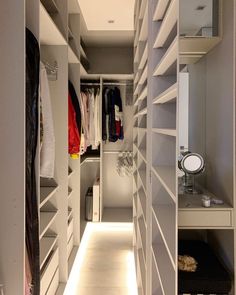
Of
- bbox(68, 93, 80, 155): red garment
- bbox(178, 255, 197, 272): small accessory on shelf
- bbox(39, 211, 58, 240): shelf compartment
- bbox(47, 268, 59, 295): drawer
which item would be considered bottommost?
bbox(47, 268, 59, 295): drawer

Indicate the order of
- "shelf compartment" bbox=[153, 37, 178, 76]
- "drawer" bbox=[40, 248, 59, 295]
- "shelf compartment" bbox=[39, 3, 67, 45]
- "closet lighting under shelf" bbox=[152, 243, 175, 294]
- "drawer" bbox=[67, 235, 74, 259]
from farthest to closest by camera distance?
"drawer" bbox=[67, 235, 74, 259]
"drawer" bbox=[40, 248, 59, 295]
"shelf compartment" bbox=[39, 3, 67, 45]
"closet lighting under shelf" bbox=[152, 243, 175, 294]
"shelf compartment" bbox=[153, 37, 178, 76]

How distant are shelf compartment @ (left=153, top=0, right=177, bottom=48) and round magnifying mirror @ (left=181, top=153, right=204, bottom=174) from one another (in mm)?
603

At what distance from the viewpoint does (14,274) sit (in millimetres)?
1404

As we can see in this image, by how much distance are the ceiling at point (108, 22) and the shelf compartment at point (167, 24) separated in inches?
57.8

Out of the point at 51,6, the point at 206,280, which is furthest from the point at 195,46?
the point at 51,6

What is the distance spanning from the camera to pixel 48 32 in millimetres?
2127

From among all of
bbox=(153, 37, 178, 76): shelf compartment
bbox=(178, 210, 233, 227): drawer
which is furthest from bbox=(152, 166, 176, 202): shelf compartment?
bbox=(153, 37, 178, 76): shelf compartment

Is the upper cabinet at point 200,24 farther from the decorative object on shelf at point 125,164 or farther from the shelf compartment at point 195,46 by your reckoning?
the decorative object on shelf at point 125,164

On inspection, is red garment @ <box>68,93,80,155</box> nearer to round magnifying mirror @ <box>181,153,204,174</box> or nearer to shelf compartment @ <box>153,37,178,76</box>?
shelf compartment @ <box>153,37,178,76</box>

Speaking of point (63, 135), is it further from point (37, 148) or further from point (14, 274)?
point (14, 274)

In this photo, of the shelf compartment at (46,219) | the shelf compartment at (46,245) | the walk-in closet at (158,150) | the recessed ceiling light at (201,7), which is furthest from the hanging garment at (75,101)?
the recessed ceiling light at (201,7)

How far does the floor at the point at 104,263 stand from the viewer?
2.57 meters

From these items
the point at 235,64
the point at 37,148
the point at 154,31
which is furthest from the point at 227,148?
the point at 37,148

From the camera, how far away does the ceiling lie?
282 cm
